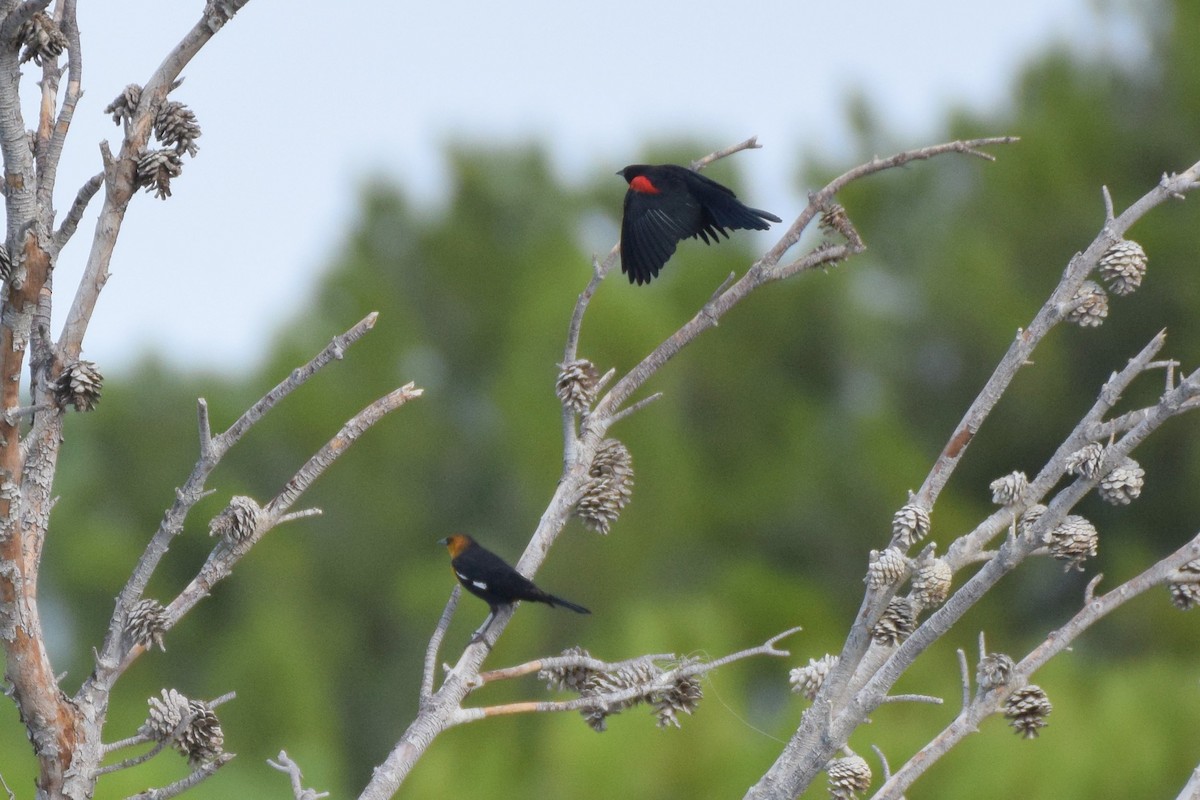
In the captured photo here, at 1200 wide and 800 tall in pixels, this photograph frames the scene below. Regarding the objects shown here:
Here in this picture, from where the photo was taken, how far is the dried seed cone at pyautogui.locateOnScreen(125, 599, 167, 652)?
1681mm

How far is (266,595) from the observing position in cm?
1270

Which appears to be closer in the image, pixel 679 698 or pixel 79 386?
pixel 79 386

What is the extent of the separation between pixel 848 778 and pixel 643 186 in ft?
5.61

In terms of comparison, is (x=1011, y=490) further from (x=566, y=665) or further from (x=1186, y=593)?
(x=566, y=665)

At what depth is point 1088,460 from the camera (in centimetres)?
164

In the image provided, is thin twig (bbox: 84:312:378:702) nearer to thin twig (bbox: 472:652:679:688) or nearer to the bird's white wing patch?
thin twig (bbox: 472:652:679:688)

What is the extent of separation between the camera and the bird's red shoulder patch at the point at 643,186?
10.4 feet

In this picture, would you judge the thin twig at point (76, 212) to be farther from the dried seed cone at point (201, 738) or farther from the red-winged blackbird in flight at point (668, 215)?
the red-winged blackbird in flight at point (668, 215)

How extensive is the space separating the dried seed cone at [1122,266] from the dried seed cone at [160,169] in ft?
3.65

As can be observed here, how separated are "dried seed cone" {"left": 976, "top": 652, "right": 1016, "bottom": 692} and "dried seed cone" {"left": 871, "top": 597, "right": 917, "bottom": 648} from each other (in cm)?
11

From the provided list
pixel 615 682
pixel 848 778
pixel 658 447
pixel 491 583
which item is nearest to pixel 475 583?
pixel 491 583

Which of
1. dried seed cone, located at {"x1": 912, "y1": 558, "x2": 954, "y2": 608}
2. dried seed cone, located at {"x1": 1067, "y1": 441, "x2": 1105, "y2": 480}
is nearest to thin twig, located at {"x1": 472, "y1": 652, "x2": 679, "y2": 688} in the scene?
dried seed cone, located at {"x1": 912, "y1": 558, "x2": 954, "y2": 608}

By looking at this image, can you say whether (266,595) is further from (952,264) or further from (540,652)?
(952,264)

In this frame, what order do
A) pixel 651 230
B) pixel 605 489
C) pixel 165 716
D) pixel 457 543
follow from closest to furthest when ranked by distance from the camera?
pixel 165 716
pixel 605 489
pixel 651 230
pixel 457 543
